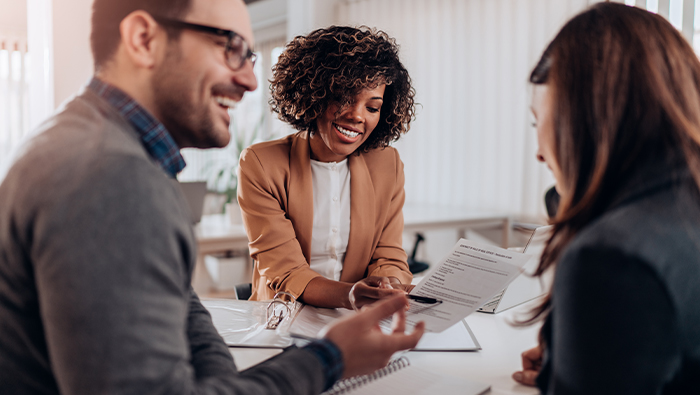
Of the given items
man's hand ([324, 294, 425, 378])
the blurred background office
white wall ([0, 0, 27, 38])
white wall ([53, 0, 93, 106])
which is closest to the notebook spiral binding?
man's hand ([324, 294, 425, 378])

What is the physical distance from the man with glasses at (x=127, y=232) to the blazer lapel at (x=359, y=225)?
846mm

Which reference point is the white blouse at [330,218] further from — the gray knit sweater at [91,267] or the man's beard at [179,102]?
the gray knit sweater at [91,267]

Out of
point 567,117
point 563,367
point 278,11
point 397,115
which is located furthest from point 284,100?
point 278,11

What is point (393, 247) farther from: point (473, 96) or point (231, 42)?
A: point (473, 96)

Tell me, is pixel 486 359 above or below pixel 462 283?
below

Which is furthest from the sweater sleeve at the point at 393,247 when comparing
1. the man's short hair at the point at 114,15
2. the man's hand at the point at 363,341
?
the man's short hair at the point at 114,15

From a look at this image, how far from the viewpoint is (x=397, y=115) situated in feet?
5.91

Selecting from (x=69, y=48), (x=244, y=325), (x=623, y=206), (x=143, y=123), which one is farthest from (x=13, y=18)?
(x=623, y=206)

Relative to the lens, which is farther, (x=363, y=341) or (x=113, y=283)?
(x=363, y=341)

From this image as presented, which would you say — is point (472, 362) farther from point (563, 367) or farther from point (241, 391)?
point (241, 391)

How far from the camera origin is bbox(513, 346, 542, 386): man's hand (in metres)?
0.92

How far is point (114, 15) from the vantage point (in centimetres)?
72

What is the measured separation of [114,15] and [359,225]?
105cm

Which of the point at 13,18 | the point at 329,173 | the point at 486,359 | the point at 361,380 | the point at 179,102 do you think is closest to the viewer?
the point at 179,102
